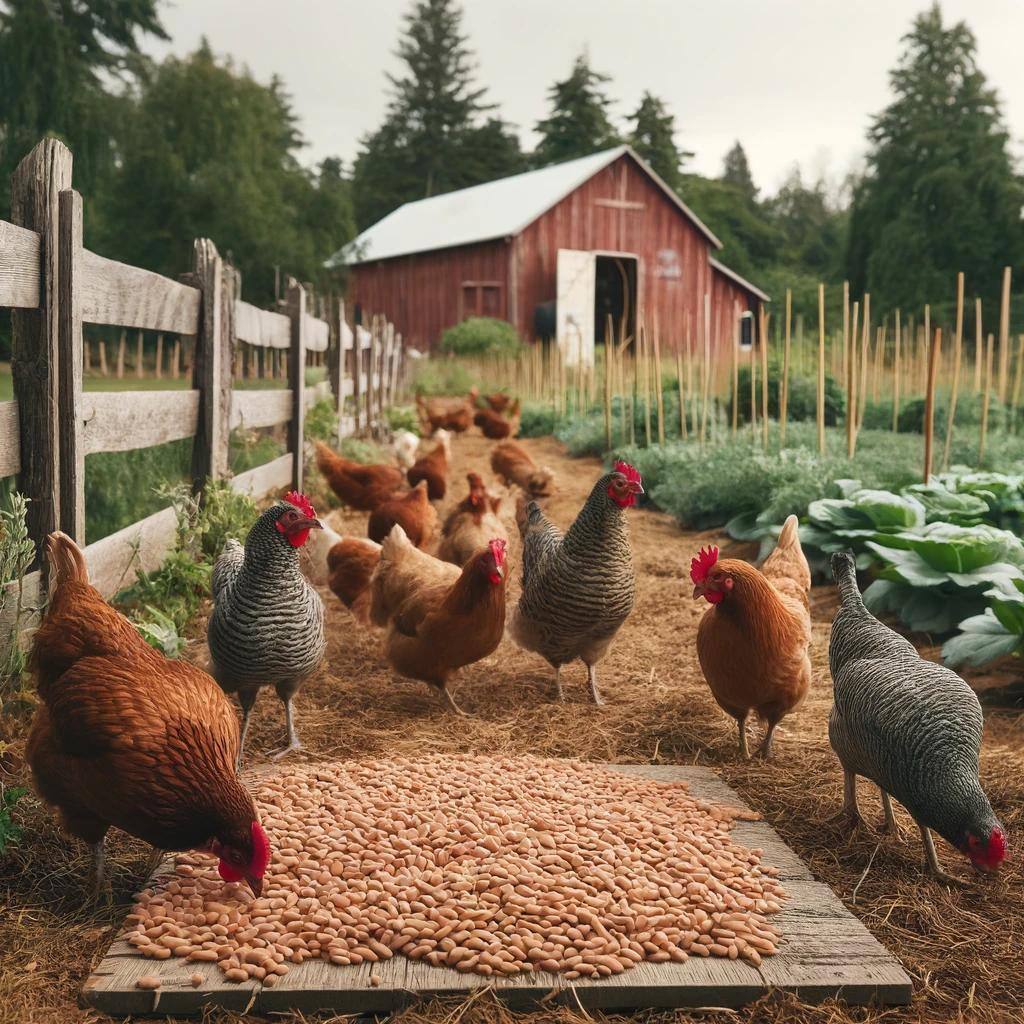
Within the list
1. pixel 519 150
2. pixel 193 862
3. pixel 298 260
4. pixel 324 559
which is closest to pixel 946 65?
pixel 519 150

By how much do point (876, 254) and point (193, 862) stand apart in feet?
116

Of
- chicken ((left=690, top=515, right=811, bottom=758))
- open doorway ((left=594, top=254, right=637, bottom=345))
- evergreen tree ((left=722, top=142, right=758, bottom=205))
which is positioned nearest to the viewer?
chicken ((left=690, top=515, right=811, bottom=758))

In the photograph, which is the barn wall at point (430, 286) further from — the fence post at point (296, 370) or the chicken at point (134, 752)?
the chicken at point (134, 752)

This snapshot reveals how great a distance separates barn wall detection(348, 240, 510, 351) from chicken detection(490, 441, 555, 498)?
1517 centimetres

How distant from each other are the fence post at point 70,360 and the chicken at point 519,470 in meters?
5.36

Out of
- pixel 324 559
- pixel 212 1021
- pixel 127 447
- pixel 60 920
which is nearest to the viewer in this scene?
pixel 212 1021

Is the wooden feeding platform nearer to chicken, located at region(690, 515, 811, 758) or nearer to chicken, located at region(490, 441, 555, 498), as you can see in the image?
chicken, located at region(690, 515, 811, 758)

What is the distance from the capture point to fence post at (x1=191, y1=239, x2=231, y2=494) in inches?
205

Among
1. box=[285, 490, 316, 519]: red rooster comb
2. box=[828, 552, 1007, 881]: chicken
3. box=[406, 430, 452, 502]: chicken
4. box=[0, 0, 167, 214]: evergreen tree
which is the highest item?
box=[0, 0, 167, 214]: evergreen tree

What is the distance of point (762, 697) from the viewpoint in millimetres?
Answer: 3338

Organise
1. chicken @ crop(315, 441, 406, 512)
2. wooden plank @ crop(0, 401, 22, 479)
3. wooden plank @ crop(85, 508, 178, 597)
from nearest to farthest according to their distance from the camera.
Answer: wooden plank @ crop(0, 401, 22, 479) → wooden plank @ crop(85, 508, 178, 597) → chicken @ crop(315, 441, 406, 512)

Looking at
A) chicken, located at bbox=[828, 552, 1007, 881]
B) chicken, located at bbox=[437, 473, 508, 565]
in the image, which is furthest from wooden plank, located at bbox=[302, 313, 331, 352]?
chicken, located at bbox=[828, 552, 1007, 881]

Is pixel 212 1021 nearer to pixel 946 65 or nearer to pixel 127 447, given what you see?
pixel 127 447

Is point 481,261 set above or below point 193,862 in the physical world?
above
